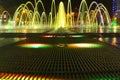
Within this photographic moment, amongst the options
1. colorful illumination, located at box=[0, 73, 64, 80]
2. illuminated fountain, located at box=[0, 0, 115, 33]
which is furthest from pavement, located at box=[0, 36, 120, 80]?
illuminated fountain, located at box=[0, 0, 115, 33]

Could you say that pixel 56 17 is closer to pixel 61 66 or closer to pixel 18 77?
pixel 61 66

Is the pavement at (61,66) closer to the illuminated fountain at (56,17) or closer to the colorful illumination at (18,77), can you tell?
the colorful illumination at (18,77)

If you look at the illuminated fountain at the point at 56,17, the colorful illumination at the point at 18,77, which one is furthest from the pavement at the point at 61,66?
the illuminated fountain at the point at 56,17

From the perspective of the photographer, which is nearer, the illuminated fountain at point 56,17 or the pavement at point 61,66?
the pavement at point 61,66

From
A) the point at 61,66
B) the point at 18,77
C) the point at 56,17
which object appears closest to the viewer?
the point at 18,77

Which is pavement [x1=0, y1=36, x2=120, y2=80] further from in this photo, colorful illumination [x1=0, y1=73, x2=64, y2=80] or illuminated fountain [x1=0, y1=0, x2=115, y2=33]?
illuminated fountain [x1=0, y1=0, x2=115, y2=33]

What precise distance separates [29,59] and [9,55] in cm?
104

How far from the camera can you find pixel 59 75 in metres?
6.62

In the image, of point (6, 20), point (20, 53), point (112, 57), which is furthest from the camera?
point (6, 20)

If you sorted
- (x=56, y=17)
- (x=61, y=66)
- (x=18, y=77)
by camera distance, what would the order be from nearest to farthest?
(x=18, y=77)
(x=61, y=66)
(x=56, y=17)

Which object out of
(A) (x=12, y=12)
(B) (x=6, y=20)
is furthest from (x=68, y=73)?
(B) (x=6, y=20)

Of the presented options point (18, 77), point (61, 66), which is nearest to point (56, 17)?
point (61, 66)

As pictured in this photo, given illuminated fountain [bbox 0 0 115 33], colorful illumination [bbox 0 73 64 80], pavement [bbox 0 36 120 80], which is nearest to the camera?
colorful illumination [bbox 0 73 64 80]

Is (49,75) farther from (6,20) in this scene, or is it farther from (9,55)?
(6,20)
